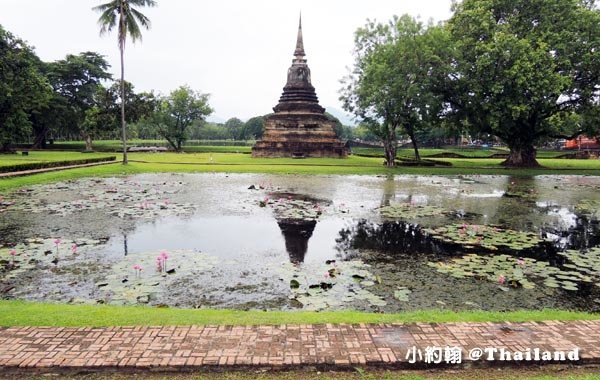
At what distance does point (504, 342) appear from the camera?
4680mm

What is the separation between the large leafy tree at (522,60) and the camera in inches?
1072

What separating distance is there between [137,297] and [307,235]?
5.11 meters

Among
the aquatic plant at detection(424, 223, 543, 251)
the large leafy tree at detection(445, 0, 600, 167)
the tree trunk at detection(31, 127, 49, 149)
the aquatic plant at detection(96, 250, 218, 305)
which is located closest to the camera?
the aquatic plant at detection(96, 250, 218, 305)

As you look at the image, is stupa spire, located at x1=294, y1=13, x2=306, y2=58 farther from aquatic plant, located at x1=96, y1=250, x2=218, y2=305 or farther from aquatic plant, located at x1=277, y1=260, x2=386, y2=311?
aquatic plant, located at x1=277, y1=260, x2=386, y2=311

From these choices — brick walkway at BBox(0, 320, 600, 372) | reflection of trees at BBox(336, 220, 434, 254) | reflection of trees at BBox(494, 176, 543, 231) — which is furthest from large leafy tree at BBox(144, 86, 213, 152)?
brick walkway at BBox(0, 320, 600, 372)

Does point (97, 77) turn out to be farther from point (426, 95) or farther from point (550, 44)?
point (550, 44)

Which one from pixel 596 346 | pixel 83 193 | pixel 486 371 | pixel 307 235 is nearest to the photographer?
pixel 486 371

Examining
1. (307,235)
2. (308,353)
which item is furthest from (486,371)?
(307,235)

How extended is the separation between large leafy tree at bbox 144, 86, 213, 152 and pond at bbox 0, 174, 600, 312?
130ft

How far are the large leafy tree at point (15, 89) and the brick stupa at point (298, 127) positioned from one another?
19.8 metres

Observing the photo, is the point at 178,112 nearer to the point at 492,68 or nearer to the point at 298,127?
the point at 298,127

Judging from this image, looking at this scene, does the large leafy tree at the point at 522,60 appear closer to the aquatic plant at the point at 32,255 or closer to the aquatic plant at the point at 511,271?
the aquatic plant at the point at 511,271

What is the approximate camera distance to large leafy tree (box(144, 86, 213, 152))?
55.9 m

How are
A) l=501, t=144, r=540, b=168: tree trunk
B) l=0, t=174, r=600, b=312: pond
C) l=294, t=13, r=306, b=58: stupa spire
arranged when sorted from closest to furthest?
l=0, t=174, r=600, b=312: pond → l=501, t=144, r=540, b=168: tree trunk → l=294, t=13, r=306, b=58: stupa spire
